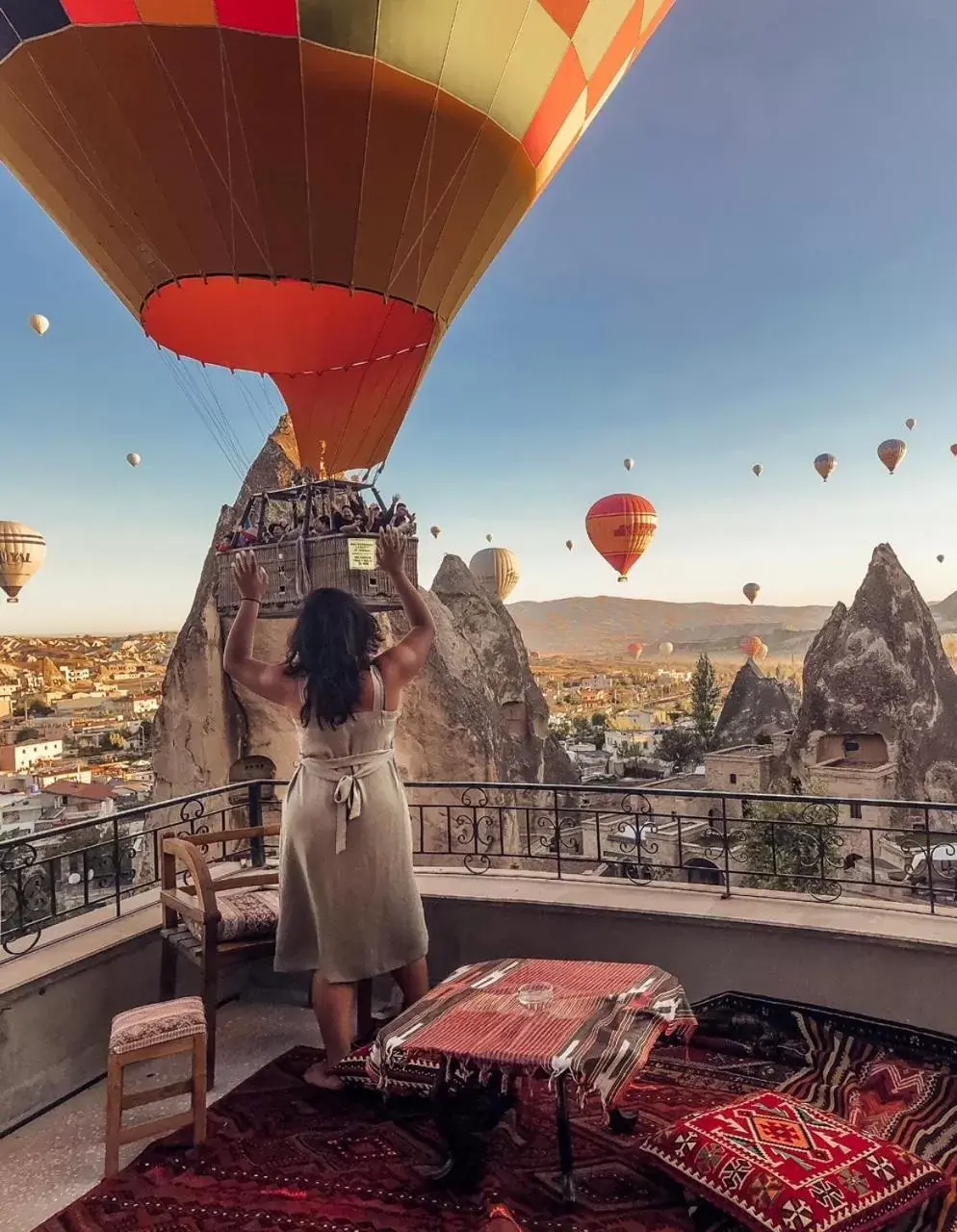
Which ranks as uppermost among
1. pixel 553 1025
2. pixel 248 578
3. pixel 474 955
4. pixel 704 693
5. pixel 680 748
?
pixel 248 578

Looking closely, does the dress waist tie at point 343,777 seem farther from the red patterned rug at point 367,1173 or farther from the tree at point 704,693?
the tree at point 704,693

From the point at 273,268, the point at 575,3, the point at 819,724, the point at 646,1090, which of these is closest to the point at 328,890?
the point at 646,1090

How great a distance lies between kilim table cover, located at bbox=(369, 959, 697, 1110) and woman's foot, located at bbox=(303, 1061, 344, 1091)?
2.52 ft

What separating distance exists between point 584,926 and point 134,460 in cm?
2216

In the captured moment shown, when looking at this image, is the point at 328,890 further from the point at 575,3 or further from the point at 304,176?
the point at 575,3

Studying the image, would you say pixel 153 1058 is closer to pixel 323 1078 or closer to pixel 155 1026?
pixel 155 1026

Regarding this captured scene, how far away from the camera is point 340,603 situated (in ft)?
9.66

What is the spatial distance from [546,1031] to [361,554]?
8.24ft

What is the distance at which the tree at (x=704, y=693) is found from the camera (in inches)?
2007

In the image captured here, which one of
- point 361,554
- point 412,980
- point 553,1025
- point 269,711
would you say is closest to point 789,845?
point 269,711

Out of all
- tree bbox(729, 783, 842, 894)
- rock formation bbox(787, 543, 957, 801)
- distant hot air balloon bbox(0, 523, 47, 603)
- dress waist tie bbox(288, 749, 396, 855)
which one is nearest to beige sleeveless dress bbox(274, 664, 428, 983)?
dress waist tie bbox(288, 749, 396, 855)

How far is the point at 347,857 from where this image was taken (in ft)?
10.0

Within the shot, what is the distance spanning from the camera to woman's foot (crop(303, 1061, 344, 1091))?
125 inches

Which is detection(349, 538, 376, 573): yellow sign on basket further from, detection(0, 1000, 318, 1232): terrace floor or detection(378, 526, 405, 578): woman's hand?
detection(0, 1000, 318, 1232): terrace floor
